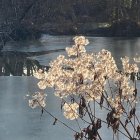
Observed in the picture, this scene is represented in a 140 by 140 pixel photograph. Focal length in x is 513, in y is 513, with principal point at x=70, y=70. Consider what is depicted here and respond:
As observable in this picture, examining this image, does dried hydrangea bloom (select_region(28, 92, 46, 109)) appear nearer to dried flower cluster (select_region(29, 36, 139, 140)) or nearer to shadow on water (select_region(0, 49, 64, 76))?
dried flower cluster (select_region(29, 36, 139, 140))

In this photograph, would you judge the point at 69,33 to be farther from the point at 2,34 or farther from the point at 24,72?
the point at 24,72

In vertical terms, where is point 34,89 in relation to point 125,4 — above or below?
below

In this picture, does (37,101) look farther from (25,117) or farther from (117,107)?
(25,117)

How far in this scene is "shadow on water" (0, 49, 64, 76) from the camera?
10.2 metres

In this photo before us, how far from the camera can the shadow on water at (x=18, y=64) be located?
10.2 m

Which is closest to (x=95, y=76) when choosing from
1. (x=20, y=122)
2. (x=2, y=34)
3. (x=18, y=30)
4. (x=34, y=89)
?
(x=20, y=122)

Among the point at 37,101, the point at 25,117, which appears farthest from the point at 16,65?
the point at 37,101

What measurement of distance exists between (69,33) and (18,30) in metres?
2.88

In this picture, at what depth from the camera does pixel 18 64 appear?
1200 cm

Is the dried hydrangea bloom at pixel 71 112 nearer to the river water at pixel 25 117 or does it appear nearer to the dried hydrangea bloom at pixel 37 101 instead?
the dried hydrangea bloom at pixel 37 101

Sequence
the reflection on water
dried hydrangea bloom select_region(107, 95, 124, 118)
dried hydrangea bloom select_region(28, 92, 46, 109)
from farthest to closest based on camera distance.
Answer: the reflection on water, dried hydrangea bloom select_region(28, 92, 46, 109), dried hydrangea bloom select_region(107, 95, 124, 118)

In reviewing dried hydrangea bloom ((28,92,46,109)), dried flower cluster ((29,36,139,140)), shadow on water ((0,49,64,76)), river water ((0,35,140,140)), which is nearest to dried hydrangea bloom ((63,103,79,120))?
dried flower cluster ((29,36,139,140))

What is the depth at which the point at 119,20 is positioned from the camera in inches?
942

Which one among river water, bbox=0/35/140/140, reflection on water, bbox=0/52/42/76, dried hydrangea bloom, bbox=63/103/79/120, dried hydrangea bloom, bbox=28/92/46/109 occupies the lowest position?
river water, bbox=0/35/140/140
